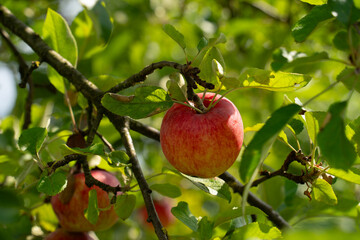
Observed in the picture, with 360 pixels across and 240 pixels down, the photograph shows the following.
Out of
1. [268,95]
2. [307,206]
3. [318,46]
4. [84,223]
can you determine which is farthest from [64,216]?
[318,46]

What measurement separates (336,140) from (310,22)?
0.26m

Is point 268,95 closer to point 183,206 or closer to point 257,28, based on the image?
point 257,28

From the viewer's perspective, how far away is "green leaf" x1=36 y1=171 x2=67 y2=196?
976 mm

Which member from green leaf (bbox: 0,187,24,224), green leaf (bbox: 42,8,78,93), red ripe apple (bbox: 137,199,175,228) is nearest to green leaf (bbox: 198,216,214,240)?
green leaf (bbox: 0,187,24,224)

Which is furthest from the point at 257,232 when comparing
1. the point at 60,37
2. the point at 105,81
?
the point at 60,37

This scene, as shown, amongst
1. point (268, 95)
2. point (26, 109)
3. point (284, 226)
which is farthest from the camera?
point (268, 95)

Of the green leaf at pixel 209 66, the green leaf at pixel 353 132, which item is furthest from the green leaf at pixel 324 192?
the green leaf at pixel 209 66

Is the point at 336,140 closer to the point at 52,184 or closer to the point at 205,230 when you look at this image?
the point at 205,230

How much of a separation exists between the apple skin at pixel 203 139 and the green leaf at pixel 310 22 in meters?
0.23

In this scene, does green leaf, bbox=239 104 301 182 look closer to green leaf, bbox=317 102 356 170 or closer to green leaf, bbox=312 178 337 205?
green leaf, bbox=317 102 356 170

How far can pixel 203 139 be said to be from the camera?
923mm

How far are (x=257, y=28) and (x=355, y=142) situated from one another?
1543 millimetres

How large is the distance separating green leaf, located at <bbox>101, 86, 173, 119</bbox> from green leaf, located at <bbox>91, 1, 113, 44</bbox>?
228 mm

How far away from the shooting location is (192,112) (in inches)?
38.4
